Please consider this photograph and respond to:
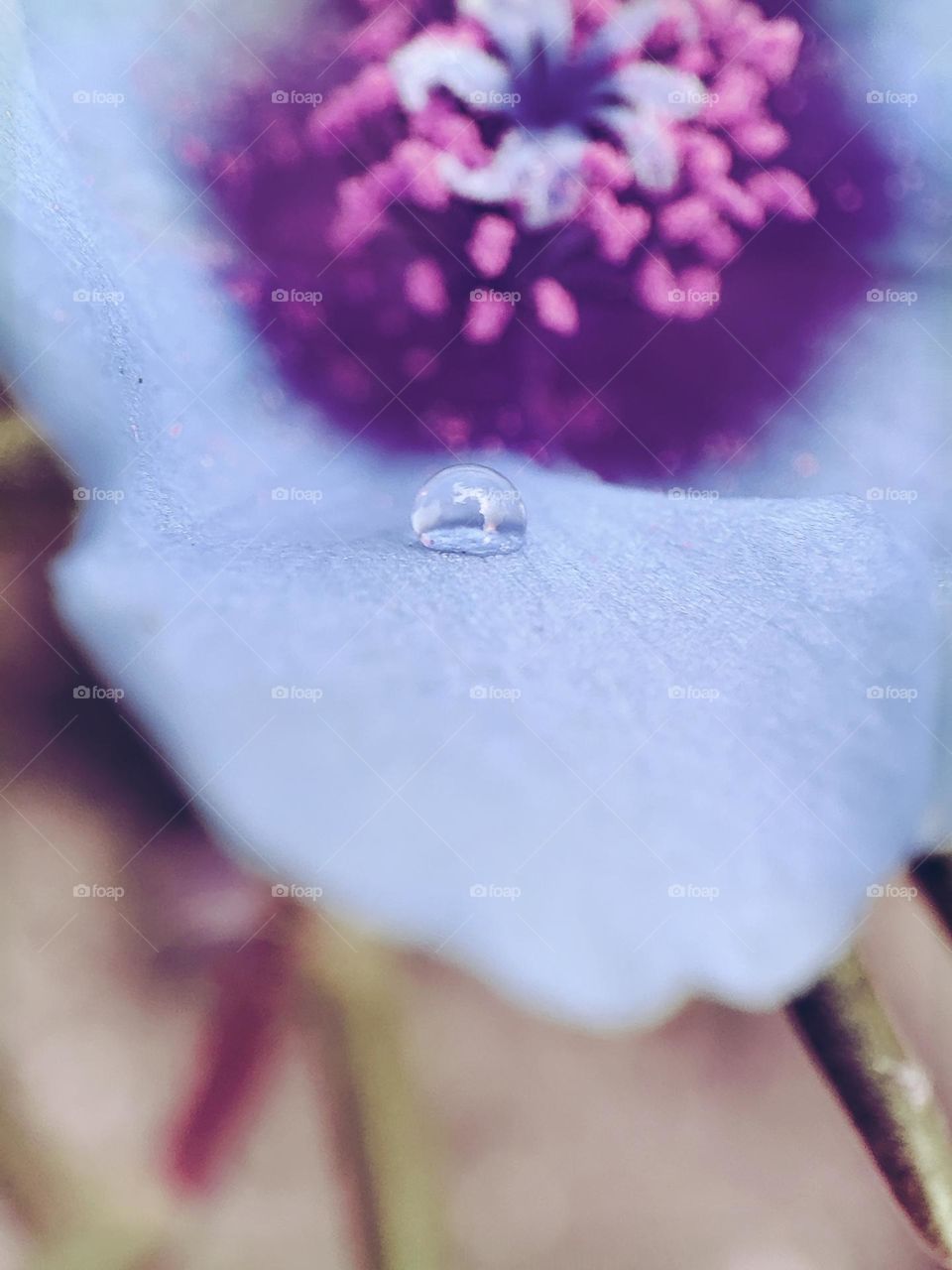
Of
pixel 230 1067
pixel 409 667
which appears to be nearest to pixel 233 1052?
pixel 230 1067

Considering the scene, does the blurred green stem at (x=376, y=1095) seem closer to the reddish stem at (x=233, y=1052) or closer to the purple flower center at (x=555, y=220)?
the reddish stem at (x=233, y=1052)

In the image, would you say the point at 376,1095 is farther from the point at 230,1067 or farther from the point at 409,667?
the point at 409,667

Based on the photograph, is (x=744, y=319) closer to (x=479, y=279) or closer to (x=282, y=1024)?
(x=479, y=279)

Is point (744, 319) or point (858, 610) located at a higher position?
point (744, 319)

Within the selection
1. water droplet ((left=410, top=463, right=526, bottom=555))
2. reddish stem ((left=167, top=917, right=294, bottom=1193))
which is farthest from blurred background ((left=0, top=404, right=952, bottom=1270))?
water droplet ((left=410, top=463, right=526, bottom=555))

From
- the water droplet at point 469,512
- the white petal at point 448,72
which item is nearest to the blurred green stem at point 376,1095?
the water droplet at point 469,512

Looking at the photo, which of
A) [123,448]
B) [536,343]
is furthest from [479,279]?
[123,448]

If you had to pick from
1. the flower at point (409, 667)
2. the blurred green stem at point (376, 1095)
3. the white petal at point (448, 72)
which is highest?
the white petal at point (448, 72)
